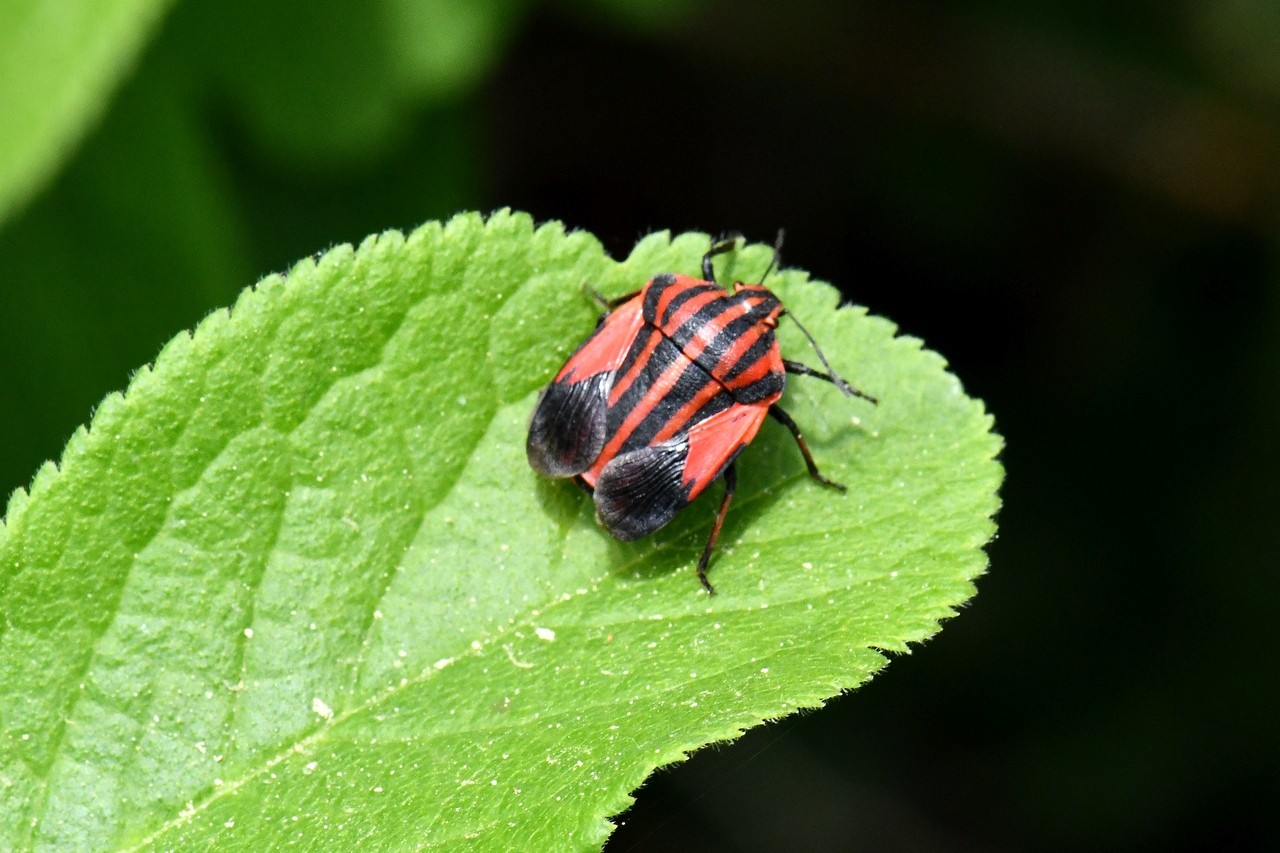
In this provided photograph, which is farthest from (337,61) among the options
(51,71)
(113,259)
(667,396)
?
(667,396)

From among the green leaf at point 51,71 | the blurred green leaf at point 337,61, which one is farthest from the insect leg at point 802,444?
the blurred green leaf at point 337,61

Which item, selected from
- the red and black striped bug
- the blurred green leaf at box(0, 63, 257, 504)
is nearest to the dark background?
the blurred green leaf at box(0, 63, 257, 504)

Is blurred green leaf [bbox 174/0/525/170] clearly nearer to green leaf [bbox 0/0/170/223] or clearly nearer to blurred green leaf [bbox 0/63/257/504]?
blurred green leaf [bbox 0/63/257/504]

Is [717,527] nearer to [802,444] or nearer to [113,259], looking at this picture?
[802,444]

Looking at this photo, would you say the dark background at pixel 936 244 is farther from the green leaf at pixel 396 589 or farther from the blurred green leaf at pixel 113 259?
the green leaf at pixel 396 589

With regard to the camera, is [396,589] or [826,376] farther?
[826,376]
